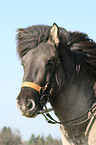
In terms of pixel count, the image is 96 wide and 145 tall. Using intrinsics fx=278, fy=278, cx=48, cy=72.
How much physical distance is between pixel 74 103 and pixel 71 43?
48.2 inches

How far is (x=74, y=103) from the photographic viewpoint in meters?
5.27

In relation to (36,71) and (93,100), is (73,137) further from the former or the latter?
(36,71)

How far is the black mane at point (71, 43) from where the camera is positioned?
5.29 meters

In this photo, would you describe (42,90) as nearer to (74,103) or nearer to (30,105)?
(30,105)

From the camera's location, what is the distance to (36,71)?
4.85 metres

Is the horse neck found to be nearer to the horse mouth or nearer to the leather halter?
the leather halter

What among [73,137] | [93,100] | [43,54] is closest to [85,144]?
[73,137]

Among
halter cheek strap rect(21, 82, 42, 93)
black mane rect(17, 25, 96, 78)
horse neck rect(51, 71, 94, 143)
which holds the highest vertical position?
black mane rect(17, 25, 96, 78)

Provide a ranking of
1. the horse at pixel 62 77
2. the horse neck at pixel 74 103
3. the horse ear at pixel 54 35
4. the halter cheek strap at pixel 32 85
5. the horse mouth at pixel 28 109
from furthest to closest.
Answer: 1. the horse neck at pixel 74 103
2. the horse ear at pixel 54 35
3. the horse at pixel 62 77
4. the halter cheek strap at pixel 32 85
5. the horse mouth at pixel 28 109

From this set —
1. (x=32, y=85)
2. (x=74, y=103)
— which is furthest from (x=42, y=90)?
(x=74, y=103)

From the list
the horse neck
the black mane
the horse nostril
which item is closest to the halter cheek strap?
the horse nostril

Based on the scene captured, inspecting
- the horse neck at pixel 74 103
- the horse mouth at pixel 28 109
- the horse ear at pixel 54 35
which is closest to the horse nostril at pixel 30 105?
the horse mouth at pixel 28 109

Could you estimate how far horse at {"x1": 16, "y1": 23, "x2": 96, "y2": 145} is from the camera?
488cm

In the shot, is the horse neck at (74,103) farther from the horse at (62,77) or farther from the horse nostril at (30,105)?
the horse nostril at (30,105)
